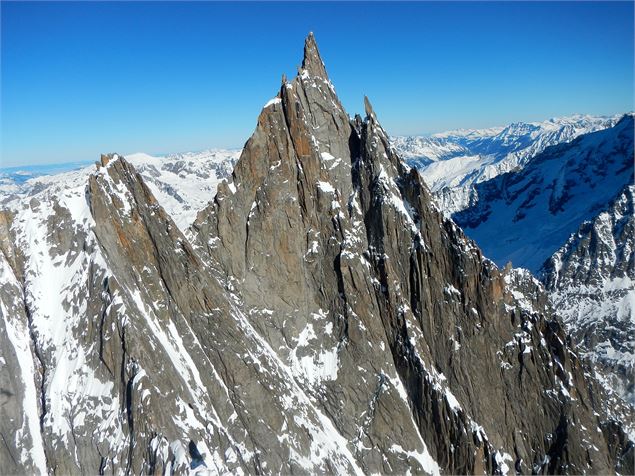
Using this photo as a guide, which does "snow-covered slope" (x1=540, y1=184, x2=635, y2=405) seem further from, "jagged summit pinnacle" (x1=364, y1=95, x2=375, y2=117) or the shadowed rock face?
"jagged summit pinnacle" (x1=364, y1=95, x2=375, y2=117)

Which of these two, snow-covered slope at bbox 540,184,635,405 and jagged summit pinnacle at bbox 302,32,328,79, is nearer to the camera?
jagged summit pinnacle at bbox 302,32,328,79

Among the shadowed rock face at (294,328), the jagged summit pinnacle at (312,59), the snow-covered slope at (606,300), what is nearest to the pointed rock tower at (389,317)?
the shadowed rock face at (294,328)

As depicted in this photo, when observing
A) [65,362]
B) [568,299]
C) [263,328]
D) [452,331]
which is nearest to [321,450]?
[263,328]

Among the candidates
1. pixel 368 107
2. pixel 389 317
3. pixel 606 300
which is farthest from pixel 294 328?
pixel 606 300

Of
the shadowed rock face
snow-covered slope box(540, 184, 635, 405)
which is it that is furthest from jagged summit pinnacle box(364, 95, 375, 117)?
snow-covered slope box(540, 184, 635, 405)

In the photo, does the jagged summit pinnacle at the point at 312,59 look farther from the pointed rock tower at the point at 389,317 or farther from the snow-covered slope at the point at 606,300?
the snow-covered slope at the point at 606,300

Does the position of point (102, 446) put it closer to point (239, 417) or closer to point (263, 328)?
point (239, 417)
